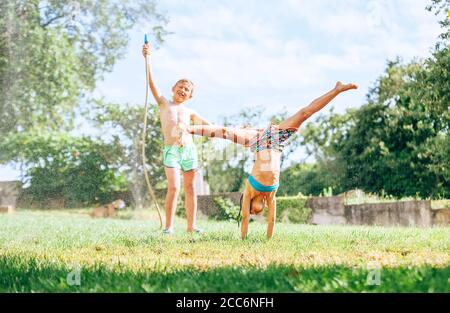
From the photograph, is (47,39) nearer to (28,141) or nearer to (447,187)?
(28,141)

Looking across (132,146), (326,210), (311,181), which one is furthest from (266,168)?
(311,181)

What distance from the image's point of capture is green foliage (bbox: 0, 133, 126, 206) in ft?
38.8

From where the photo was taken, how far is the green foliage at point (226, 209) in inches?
381

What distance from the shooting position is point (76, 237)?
4.80m

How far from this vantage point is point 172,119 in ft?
17.2

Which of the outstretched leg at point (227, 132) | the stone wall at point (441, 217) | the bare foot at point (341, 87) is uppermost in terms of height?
the bare foot at point (341, 87)

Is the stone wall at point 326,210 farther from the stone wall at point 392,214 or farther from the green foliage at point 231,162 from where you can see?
the green foliage at point 231,162

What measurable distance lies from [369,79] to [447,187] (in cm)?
393

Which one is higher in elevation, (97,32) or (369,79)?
(97,32)

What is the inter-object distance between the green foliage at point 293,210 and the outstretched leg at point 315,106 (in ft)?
18.6

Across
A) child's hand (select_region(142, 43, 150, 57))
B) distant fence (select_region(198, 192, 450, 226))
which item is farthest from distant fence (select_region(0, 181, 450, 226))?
child's hand (select_region(142, 43, 150, 57))

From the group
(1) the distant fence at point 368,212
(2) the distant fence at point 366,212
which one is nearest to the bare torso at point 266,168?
(1) the distant fence at point 368,212

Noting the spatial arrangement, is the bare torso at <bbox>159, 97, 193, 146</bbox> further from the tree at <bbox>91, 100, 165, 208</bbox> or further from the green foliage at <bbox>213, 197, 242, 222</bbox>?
the tree at <bbox>91, 100, 165, 208</bbox>
